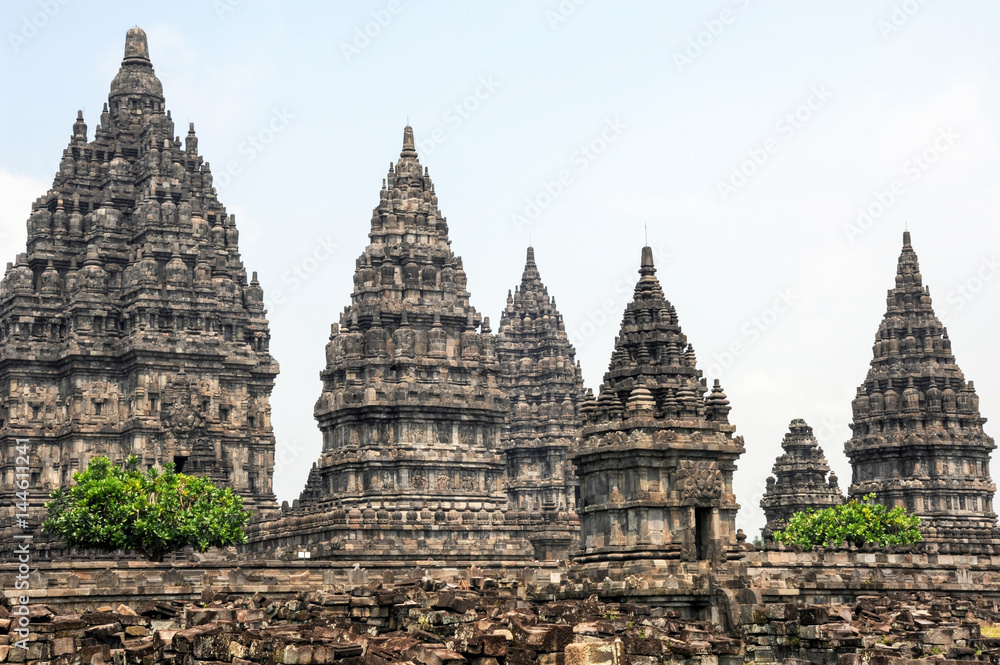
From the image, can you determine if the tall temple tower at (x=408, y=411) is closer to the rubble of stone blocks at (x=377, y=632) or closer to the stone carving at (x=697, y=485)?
the stone carving at (x=697, y=485)

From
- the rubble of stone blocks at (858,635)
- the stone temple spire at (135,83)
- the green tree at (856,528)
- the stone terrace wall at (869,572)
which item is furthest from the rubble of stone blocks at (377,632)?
the stone temple spire at (135,83)

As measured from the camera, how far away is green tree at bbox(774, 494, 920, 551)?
3346 inches

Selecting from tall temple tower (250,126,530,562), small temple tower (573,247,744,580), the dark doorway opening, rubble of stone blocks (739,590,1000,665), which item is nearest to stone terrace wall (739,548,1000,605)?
the dark doorway opening

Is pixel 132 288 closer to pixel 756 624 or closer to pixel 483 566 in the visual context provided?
pixel 483 566

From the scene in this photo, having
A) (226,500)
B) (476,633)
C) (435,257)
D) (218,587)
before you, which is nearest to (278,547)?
(226,500)

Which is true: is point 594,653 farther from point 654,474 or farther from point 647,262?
point 647,262

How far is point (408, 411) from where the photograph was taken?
7588cm

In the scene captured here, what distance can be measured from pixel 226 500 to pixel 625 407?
23019 mm

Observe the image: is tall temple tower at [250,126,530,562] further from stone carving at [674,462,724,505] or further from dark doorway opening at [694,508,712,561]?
stone carving at [674,462,724,505]

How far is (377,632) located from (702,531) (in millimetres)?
12763

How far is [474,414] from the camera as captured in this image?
77.1m

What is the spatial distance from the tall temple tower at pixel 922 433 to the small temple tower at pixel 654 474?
45988 mm

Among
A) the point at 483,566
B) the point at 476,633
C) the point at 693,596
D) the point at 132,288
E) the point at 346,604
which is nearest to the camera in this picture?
the point at 476,633

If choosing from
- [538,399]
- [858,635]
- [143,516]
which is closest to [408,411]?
[143,516]
